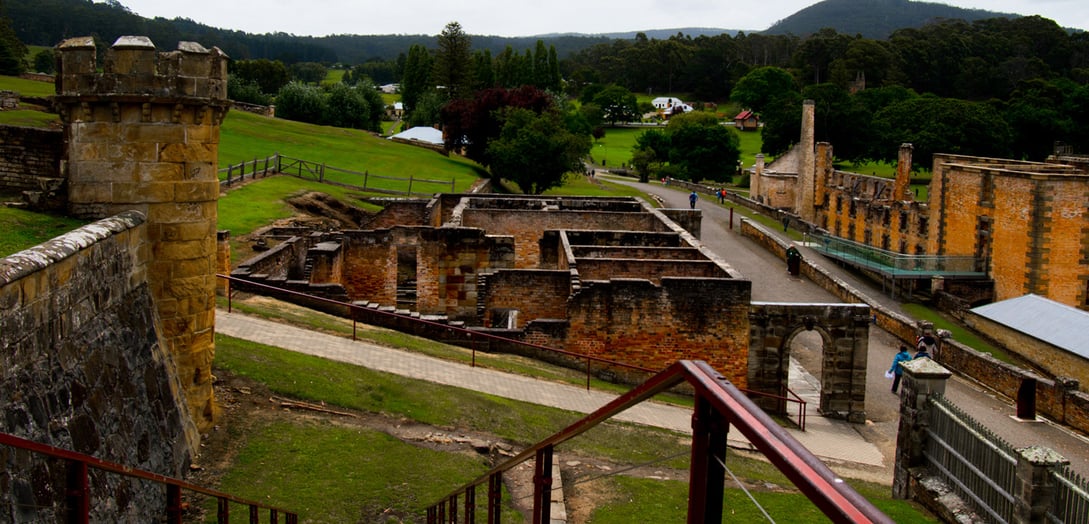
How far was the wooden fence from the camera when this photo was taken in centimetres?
4012

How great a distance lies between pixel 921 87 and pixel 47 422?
132 meters

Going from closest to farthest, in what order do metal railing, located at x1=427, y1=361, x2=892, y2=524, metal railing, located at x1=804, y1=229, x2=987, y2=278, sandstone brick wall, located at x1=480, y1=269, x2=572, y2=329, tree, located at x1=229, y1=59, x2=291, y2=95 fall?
metal railing, located at x1=427, y1=361, x2=892, y2=524, sandstone brick wall, located at x1=480, y1=269, x2=572, y2=329, metal railing, located at x1=804, y1=229, x2=987, y2=278, tree, located at x1=229, y1=59, x2=291, y2=95

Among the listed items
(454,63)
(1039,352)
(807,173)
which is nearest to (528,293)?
(1039,352)

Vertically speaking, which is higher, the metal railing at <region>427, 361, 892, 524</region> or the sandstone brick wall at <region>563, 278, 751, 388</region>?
the metal railing at <region>427, 361, 892, 524</region>

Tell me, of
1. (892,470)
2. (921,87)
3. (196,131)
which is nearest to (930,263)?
(892,470)

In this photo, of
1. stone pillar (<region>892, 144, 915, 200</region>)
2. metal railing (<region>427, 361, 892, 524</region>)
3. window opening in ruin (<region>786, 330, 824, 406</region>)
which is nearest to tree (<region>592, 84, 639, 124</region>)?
stone pillar (<region>892, 144, 915, 200</region>)

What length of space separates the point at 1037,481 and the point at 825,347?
8.40 meters

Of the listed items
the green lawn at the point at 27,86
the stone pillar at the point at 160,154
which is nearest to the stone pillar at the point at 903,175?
the green lawn at the point at 27,86

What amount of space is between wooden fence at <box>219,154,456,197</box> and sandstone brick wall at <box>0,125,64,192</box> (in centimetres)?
2151

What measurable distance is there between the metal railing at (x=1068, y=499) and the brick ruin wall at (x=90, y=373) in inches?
443

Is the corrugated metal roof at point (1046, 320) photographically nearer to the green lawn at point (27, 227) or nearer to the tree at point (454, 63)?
the green lawn at point (27, 227)

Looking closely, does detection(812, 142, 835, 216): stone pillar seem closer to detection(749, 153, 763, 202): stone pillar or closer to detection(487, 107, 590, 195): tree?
detection(749, 153, 763, 202): stone pillar

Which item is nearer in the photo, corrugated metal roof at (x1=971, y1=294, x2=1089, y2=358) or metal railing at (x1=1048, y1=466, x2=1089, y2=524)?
metal railing at (x1=1048, y1=466, x2=1089, y2=524)

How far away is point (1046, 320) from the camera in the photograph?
27.6m
